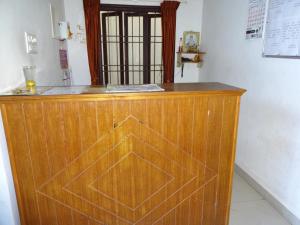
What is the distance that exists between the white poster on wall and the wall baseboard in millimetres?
1482

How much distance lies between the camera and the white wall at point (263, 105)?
5.85 feet

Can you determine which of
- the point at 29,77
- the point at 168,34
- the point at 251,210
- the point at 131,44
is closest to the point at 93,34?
the point at 131,44

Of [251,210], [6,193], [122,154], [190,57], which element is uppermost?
[190,57]

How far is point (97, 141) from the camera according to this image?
1.33 meters

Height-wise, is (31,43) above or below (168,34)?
below

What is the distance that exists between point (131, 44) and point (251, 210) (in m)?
2.90

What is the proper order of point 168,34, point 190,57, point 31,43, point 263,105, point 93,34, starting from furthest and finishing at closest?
point 190,57 < point 168,34 < point 93,34 < point 263,105 < point 31,43

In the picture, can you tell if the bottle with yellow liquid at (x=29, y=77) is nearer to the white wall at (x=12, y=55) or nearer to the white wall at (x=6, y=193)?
the white wall at (x=12, y=55)

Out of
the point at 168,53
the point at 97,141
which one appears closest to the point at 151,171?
the point at 97,141

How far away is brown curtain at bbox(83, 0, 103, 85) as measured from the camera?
3.33m

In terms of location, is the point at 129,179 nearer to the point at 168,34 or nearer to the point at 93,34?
the point at 93,34

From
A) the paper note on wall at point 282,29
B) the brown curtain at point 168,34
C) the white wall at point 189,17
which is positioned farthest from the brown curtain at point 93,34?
the paper note on wall at point 282,29

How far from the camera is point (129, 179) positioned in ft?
4.69

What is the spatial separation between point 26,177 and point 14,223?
0.30 metres
